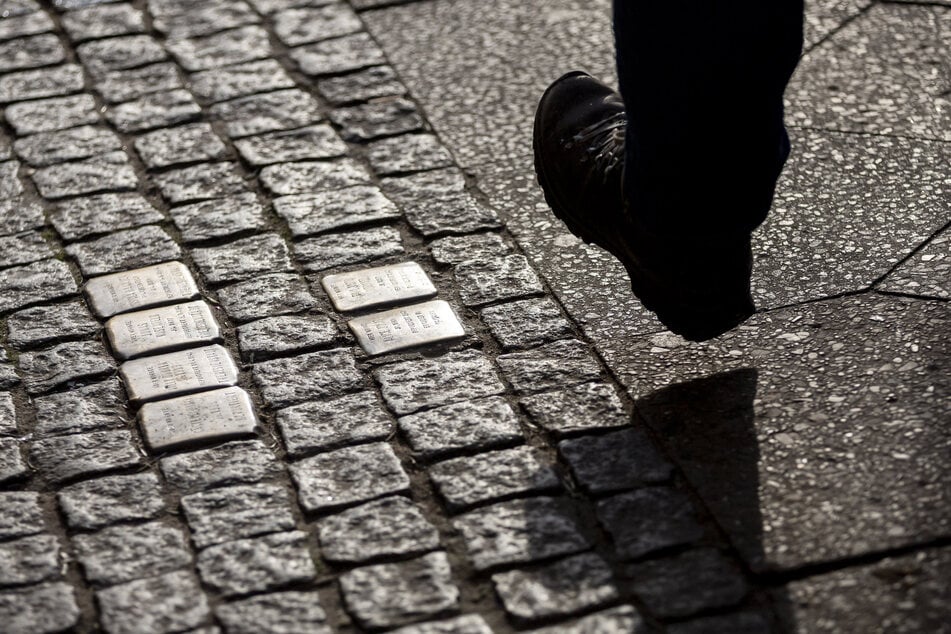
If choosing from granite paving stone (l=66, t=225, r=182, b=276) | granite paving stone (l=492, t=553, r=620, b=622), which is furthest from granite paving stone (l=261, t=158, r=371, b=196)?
granite paving stone (l=492, t=553, r=620, b=622)

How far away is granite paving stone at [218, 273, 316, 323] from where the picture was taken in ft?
10.5

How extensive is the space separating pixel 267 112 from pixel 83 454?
65.3 inches

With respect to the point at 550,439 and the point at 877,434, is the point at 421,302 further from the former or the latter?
the point at 877,434

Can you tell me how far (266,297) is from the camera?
3.26 m

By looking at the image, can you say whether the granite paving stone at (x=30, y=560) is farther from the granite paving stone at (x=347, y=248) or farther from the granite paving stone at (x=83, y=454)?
the granite paving stone at (x=347, y=248)

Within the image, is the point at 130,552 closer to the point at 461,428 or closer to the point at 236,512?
the point at 236,512

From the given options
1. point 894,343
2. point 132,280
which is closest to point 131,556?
point 132,280

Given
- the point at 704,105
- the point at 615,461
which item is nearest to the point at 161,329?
the point at 615,461

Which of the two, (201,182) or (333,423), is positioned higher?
(333,423)

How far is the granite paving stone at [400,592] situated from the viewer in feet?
7.57

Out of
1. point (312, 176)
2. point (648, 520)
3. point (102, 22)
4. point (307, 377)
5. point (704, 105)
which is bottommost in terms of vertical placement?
point (102, 22)

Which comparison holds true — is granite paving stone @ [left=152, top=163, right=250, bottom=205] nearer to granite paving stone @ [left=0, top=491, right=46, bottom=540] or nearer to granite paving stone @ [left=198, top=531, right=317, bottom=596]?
granite paving stone @ [left=0, top=491, right=46, bottom=540]

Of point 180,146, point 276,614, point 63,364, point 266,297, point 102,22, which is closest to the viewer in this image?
point 276,614

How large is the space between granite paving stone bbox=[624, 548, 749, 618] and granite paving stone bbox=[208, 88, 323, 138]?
83.5 inches
